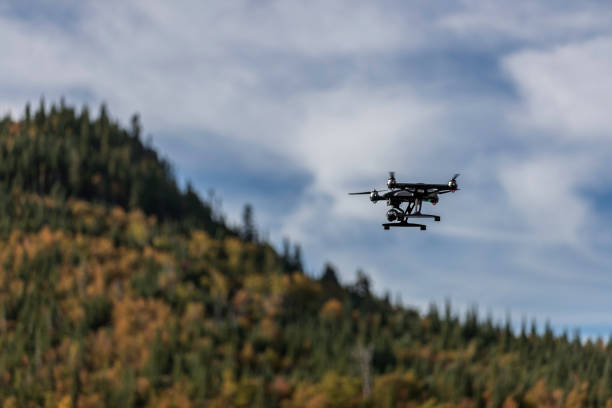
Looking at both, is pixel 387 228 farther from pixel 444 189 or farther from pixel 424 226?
pixel 444 189

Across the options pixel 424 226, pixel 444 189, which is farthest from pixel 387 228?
pixel 444 189

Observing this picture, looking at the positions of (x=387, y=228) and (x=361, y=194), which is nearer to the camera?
(x=387, y=228)

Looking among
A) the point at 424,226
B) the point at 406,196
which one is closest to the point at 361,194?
the point at 406,196

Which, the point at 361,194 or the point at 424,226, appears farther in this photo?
the point at 361,194

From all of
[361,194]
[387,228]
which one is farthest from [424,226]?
[361,194]

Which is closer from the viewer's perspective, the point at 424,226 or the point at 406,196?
the point at 424,226

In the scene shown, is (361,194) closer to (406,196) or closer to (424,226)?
(406,196)

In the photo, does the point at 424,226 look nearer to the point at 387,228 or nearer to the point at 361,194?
the point at 387,228
